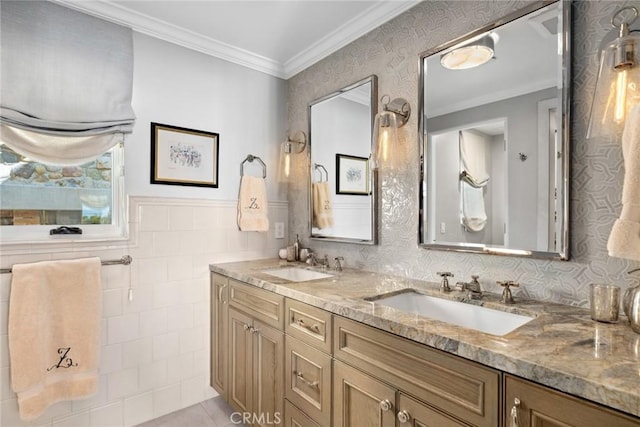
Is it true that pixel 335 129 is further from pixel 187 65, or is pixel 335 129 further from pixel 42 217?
pixel 42 217

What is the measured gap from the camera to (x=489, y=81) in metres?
1.45

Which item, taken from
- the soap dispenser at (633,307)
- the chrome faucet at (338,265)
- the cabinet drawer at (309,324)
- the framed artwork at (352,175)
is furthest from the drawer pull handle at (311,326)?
the soap dispenser at (633,307)

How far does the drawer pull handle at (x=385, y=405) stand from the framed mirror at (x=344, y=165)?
0.96m

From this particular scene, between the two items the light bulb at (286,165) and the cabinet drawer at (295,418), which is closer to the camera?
the cabinet drawer at (295,418)

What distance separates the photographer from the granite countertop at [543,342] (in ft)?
2.26

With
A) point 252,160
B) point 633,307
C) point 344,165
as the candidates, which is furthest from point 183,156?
point 633,307

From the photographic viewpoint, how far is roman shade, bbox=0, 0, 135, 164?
1640 millimetres

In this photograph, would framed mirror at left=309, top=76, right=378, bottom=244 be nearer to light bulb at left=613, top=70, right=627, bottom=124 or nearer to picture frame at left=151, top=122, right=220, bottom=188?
picture frame at left=151, top=122, right=220, bottom=188

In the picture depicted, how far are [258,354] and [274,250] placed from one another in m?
0.97

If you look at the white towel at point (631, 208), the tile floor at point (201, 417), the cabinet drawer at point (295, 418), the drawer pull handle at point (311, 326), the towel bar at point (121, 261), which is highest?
the white towel at point (631, 208)

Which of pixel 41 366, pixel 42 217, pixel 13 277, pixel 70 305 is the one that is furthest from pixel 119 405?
pixel 42 217

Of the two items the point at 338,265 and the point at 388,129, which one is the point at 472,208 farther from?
the point at 338,265

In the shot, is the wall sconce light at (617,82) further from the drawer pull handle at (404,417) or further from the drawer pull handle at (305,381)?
the drawer pull handle at (305,381)

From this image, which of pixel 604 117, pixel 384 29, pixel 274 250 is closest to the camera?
pixel 604 117
